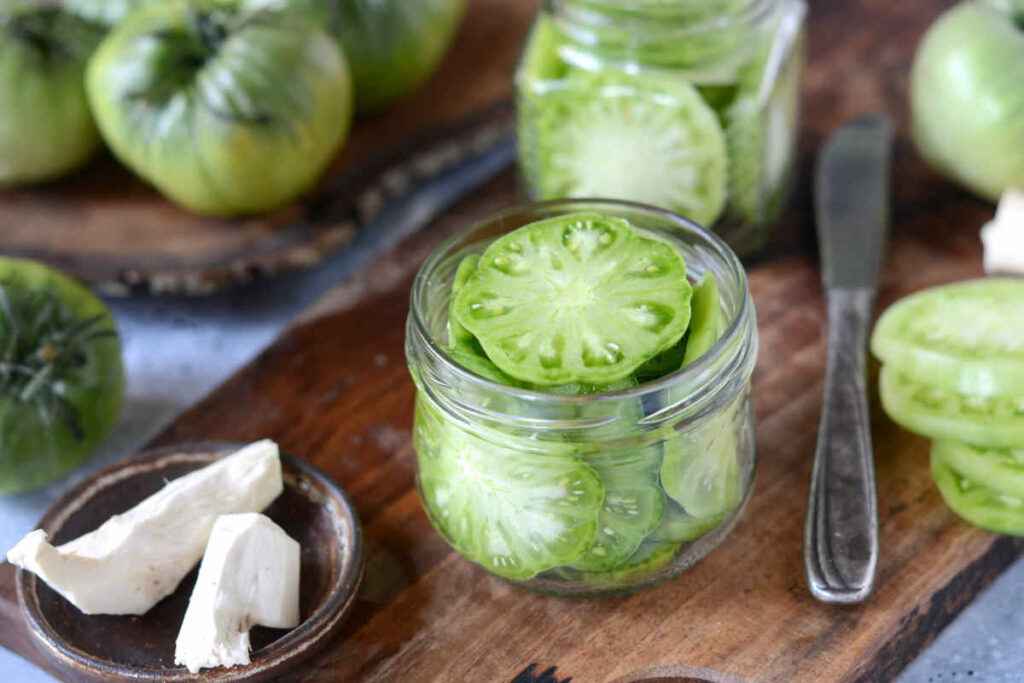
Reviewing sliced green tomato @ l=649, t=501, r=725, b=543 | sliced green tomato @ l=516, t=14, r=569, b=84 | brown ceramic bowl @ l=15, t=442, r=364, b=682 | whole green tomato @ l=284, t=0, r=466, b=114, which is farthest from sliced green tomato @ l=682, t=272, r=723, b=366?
whole green tomato @ l=284, t=0, r=466, b=114

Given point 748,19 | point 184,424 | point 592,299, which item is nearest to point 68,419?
point 184,424

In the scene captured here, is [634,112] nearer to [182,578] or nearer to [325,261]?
[325,261]

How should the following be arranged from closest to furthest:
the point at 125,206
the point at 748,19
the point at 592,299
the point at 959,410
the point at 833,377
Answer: the point at 592,299
the point at 959,410
the point at 833,377
the point at 748,19
the point at 125,206

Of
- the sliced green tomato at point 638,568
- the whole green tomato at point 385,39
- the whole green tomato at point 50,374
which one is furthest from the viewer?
the whole green tomato at point 385,39

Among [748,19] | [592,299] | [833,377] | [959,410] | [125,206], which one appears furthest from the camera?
[125,206]

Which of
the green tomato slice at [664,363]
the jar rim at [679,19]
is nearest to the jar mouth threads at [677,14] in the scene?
the jar rim at [679,19]

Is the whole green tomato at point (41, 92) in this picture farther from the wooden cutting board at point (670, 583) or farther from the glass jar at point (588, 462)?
the glass jar at point (588, 462)

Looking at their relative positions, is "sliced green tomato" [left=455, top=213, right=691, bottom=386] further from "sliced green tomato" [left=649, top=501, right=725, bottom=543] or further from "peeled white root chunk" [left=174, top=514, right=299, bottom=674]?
"peeled white root chunk" [left=174, top=514, right=299, bottom=674]
